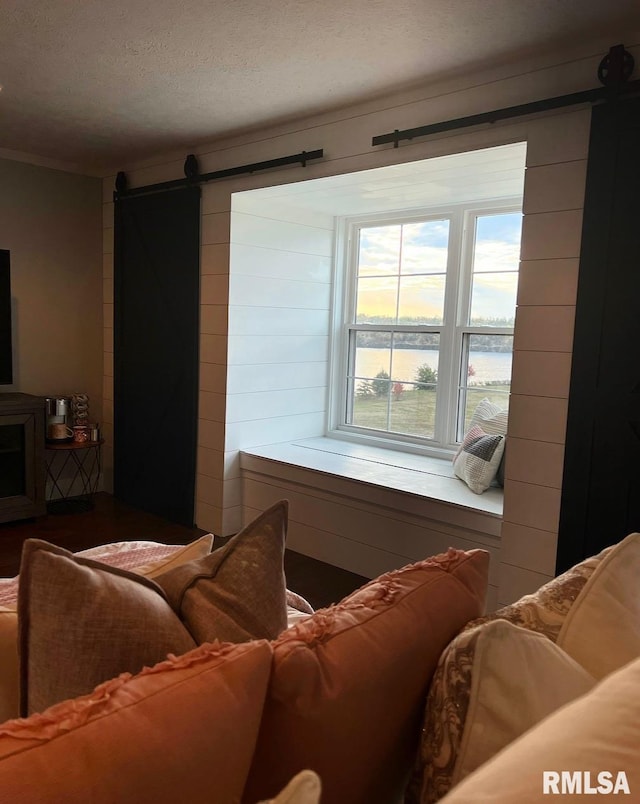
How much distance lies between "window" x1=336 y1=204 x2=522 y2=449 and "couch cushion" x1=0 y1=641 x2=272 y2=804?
3336mm

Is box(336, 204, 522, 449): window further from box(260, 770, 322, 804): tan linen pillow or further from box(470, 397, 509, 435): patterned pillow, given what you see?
box(260, 770, 322, 804): tan linen pillow

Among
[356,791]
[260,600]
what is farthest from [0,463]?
[356,791]

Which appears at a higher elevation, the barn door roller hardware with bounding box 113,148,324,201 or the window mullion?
the barn door roller hardware with bounding box 113,148,324,201

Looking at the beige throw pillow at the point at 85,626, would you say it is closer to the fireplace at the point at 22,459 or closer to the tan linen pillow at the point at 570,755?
the tan linen pillow at the point at 570,755

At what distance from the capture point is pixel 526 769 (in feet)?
2.15

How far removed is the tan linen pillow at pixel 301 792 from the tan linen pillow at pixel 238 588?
0.45m

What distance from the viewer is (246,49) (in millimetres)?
2672

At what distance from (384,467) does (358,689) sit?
2904mm

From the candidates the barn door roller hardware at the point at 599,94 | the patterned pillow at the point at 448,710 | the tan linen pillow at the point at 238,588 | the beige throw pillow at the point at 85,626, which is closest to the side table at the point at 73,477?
the barn door roller hardware at the point at 599,94

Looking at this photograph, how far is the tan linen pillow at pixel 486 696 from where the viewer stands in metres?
0.90

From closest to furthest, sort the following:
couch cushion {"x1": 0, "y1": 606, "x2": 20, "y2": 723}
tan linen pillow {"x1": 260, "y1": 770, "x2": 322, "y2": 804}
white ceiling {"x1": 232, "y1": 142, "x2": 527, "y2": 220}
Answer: tan linen pillow {"x1": 260, "y1": 770, "x2": 322, "y2": 804} < couch cushion {"x1": 0, "y1": 606, "x2": 20, "y2": 723} < white ceiling {"x1": 232, "y1": 142, "x2": 527, "y2": 220}

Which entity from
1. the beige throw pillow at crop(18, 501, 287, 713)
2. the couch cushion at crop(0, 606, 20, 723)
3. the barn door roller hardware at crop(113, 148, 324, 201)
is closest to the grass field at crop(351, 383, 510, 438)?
the barn door roller hardware at crop(113, 148, 324, 201)

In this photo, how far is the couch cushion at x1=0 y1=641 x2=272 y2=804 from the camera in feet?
2.07

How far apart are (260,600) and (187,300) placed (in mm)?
3258
